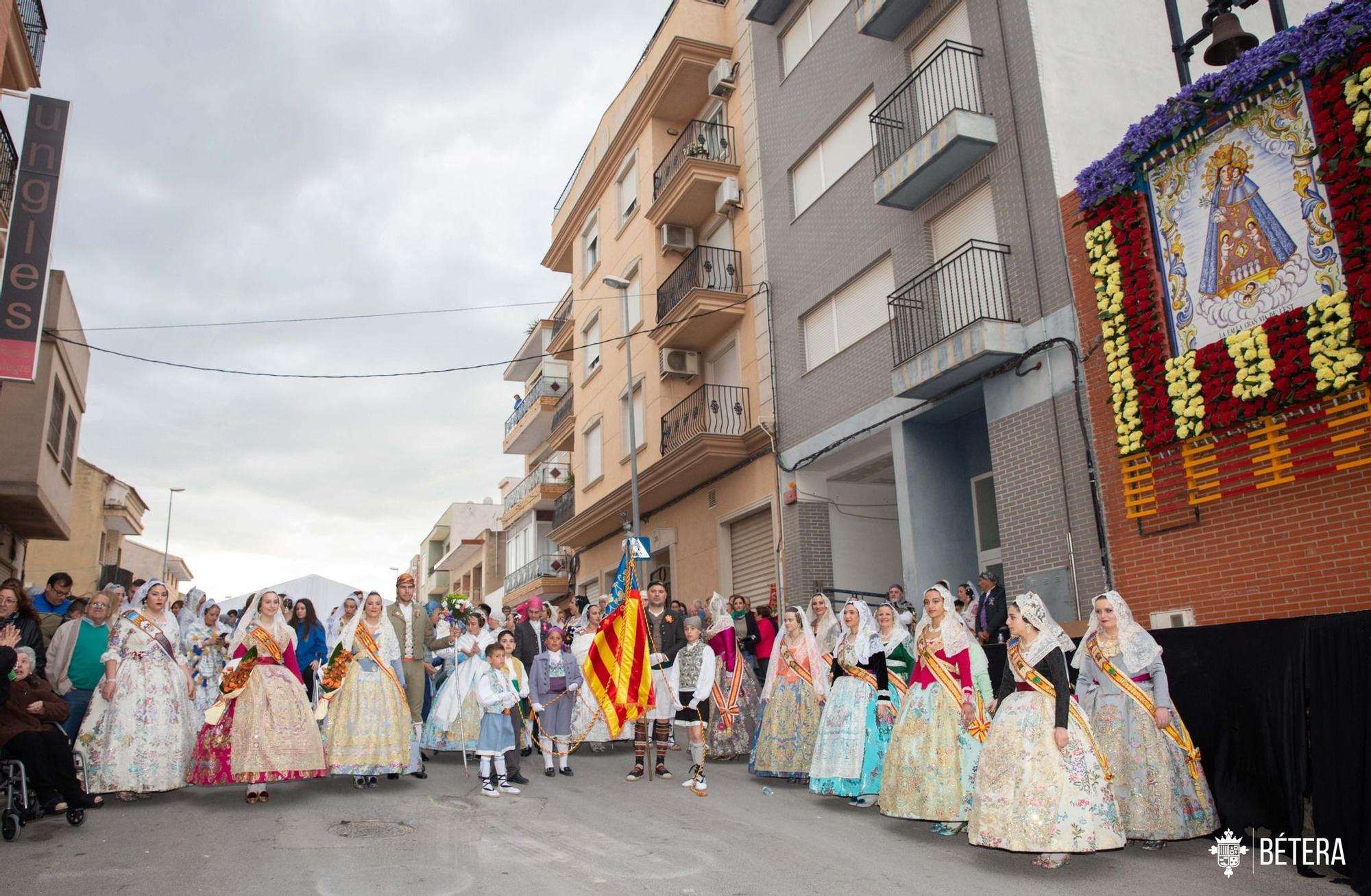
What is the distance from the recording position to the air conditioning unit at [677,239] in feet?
77.3

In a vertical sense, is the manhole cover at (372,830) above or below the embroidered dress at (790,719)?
below

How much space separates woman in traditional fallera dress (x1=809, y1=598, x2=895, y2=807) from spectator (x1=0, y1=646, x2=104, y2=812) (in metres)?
6.35

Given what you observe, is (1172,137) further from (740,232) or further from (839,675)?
(740,232)

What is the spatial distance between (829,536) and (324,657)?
9.25 m

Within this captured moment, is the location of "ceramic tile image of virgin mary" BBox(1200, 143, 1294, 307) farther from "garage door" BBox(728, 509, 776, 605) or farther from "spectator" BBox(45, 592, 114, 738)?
"spectator" BBox(45, 592, 114, 738)

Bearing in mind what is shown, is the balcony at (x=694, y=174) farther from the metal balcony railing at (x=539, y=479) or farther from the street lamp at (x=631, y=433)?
the metal balcony railing at (x=539, y=479)

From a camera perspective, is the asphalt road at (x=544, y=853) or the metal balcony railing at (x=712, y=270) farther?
the metal balcony railing at (x=712, y=270)

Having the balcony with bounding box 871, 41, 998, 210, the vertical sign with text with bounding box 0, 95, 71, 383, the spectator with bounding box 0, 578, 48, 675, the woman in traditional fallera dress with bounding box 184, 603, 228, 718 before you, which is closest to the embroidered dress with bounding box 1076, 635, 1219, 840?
the balcony with bounding box 871, 41, 998, 210

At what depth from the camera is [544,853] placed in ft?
24.3

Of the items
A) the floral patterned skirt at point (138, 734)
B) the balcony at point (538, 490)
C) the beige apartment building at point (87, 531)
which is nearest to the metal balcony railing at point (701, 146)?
the balcony at point (538, 490)

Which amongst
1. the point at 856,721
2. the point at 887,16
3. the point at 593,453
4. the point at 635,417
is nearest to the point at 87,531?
the point at 593,453

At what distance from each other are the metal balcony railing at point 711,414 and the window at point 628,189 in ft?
21.5

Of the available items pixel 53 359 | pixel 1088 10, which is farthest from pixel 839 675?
pixel 53 359

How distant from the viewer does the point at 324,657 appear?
41.3 ft
